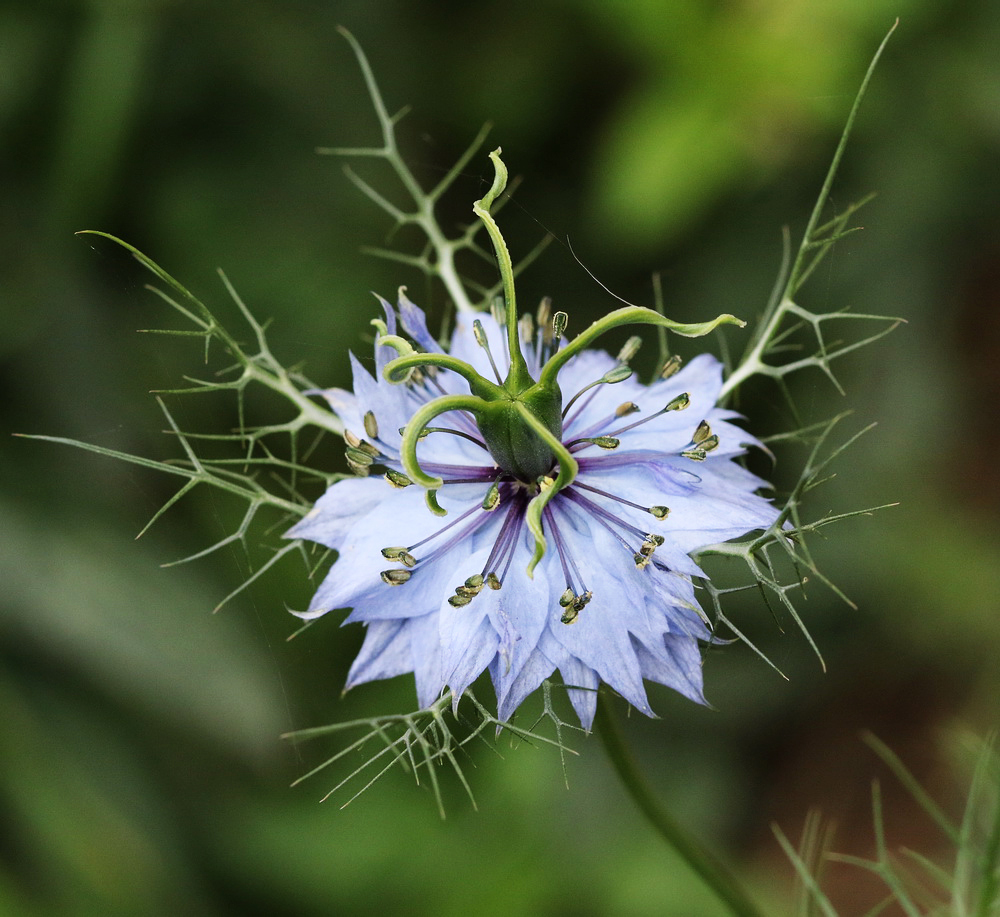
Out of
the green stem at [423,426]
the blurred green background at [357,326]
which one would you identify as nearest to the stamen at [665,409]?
the green stem at [423,426]

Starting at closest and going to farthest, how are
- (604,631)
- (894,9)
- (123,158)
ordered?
(604,631) → (894,9) → (123,158)

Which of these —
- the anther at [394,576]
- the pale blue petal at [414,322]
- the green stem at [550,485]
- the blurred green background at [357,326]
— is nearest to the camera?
the green stem at [550,485]

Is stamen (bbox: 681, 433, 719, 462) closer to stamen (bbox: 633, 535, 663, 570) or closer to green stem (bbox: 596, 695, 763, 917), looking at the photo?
stamen (bbox: 633, 535, 663, 570)

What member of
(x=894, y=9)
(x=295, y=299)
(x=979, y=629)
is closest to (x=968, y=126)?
(x=894, y=9)

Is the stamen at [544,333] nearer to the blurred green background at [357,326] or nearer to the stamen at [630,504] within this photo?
the stamen at [630,504]

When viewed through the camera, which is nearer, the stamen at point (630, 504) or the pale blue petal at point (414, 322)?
the stamen at point (630, 504)

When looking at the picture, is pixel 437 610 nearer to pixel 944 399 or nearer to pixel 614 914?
pixel 614 914

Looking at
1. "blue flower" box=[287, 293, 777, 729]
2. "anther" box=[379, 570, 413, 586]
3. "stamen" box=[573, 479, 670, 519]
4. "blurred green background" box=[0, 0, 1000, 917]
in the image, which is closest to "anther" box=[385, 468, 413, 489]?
"blue flower" box=[287, 293, 777, 729]

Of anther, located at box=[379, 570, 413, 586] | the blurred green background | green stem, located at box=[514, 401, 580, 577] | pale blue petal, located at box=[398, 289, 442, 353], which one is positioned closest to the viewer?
green stem, located at box=[514, 401, 580, 577]
